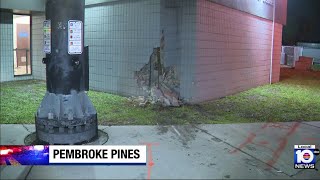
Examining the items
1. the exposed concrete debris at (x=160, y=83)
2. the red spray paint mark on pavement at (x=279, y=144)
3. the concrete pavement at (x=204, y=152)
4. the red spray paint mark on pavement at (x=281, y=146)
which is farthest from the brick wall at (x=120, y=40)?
the red spray paint mark on pavement at (x=281, y=146)

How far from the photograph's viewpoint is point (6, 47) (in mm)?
11945

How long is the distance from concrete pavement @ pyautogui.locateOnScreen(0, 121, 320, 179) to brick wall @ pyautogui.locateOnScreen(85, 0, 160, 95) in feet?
10.8

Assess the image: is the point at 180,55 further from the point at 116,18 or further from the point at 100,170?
the point at 100,170

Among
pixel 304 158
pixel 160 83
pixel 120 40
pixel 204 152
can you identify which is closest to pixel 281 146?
pixel 304 158

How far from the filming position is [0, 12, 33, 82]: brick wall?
11.7 metres

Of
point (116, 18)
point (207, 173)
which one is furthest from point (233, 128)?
point (116, 18)

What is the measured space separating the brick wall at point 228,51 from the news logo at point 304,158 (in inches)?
163

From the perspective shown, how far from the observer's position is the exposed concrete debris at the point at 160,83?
8.66 m

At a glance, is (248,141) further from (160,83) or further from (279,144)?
(160,83)

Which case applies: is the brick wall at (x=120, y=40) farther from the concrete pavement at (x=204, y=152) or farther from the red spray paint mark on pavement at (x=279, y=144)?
the red spray paint mark on pavement at (x=279, y=144)

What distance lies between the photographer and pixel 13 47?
1230cm

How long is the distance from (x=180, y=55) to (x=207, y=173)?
15.8ft

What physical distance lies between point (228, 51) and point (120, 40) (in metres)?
3.22

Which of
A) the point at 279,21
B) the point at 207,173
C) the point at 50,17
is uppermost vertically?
the point at 279,21
